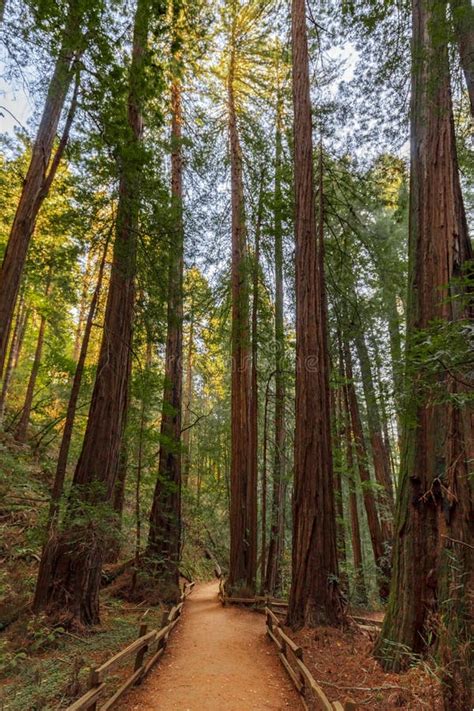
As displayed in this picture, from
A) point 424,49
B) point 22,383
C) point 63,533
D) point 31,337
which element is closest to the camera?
point 424,49

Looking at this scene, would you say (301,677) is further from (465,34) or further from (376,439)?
(376,439)

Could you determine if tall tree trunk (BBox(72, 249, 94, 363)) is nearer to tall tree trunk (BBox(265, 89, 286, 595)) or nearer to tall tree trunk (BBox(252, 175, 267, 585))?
tall tree trunk (BBox(252, 175, 267, 585))

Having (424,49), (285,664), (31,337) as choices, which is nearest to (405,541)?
(285,664)

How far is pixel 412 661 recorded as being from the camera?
4137 millimetres

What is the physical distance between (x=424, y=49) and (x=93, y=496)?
8.34 metres

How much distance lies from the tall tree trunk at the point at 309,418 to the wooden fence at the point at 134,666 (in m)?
2.10

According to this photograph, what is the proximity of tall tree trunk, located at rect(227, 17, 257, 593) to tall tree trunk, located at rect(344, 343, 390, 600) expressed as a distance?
3042 millimetres

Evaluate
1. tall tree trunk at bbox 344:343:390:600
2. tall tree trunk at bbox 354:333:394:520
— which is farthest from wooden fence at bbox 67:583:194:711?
tall tree trunk at bbox 354:333:394:520

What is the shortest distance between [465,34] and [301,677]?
8.73 m

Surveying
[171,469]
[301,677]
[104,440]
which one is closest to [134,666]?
[301,677]

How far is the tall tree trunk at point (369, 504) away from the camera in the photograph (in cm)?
1049

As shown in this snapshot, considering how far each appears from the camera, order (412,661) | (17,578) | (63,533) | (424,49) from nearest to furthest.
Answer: (412,661)
(424,49)
(63,533)
(17,578)

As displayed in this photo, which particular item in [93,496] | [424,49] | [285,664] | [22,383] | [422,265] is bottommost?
[285,664]

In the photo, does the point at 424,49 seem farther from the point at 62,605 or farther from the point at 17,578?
the point at 17,578
